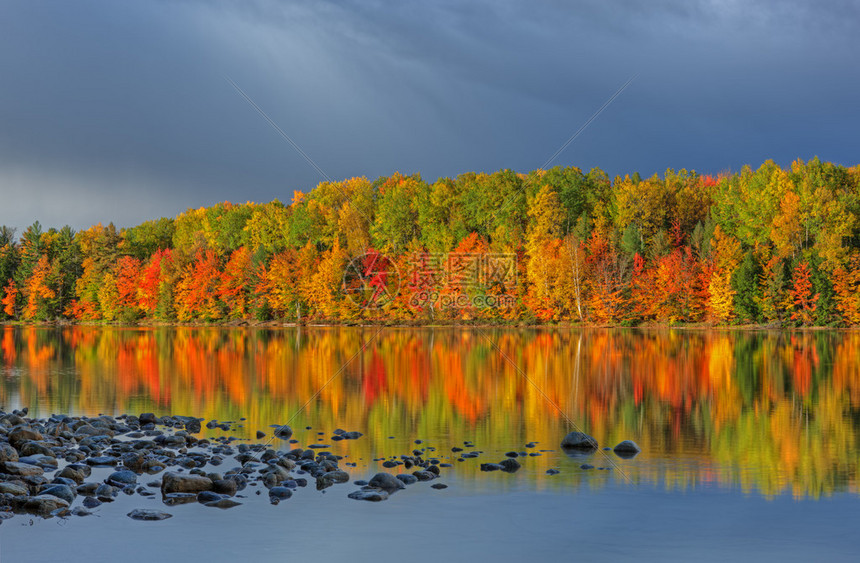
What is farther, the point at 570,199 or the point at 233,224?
the point at 233,224

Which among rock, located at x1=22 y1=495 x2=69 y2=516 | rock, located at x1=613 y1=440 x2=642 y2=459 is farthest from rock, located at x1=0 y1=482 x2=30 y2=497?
rock, located at x1=613 y1=440 x2=642 y2=459

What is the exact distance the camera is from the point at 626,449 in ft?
48.2

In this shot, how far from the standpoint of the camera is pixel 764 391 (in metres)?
23.9

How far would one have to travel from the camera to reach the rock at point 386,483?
1175 centimetres

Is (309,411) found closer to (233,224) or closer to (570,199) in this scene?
(570,199)

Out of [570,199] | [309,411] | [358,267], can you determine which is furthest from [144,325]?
[309,411]

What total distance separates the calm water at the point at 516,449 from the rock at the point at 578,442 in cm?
38

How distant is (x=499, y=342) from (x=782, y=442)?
34332 millimetres

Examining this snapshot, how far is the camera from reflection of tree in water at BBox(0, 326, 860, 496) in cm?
→ 1484

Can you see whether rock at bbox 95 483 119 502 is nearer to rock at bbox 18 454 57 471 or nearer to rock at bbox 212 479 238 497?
rock at bbox 212 479 238 497

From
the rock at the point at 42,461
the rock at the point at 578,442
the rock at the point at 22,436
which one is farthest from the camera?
the rock at the point at 578,442

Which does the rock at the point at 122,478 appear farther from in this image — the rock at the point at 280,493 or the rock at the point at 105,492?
the rock at the point at 280,493

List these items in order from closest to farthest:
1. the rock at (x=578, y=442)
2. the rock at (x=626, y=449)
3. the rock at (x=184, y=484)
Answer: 1. the rock at (x=184, y=484)
2. the rock at (x=626, y=449)
3. the rock at (x=578, y=442)

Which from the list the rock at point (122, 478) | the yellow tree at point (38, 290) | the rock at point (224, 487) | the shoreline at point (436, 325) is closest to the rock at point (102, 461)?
the rock at point (122, 478)
